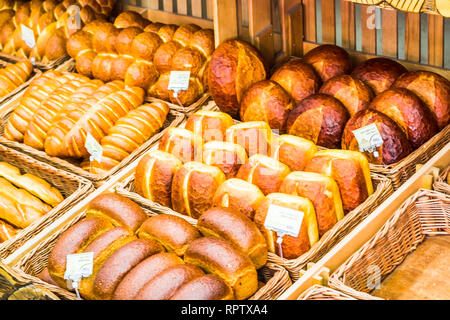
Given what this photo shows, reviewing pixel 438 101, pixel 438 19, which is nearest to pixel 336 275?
pixel 438 101

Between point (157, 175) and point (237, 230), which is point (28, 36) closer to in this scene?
point (157, 175)

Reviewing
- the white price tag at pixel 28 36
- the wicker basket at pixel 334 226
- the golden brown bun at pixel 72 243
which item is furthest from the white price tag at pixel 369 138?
the white price tag at pixel 28 36

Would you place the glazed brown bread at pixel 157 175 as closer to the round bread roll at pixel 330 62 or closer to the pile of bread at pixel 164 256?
the pile of bread at pixel 164 256

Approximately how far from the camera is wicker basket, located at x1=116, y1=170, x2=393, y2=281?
2092mm

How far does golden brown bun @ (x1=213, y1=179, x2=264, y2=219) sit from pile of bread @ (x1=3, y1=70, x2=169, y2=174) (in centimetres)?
87

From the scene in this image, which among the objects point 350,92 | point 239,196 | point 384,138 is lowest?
point 239,196

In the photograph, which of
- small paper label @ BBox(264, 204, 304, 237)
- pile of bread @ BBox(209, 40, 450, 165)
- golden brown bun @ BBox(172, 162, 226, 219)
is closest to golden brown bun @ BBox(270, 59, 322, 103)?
pile of bread @ BBox(209, 40, 450, 165)

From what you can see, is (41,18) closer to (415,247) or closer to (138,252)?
(138,252)

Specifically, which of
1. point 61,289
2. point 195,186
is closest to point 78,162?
point 195,186

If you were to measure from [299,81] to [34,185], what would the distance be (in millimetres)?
1422

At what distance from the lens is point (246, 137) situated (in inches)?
102

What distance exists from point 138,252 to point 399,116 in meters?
1.28

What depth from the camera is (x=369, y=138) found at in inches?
96.7

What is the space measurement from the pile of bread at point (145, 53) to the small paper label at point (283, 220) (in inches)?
51.0
